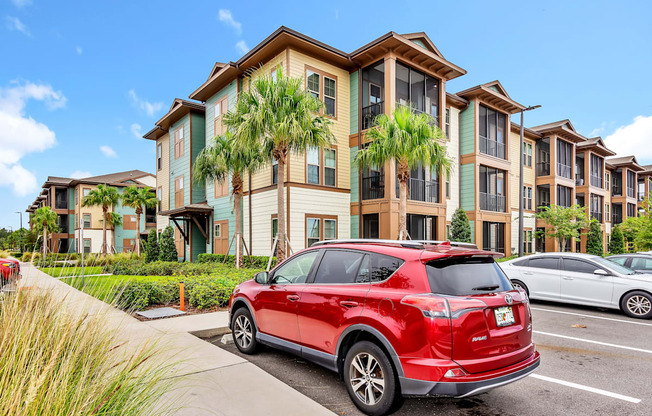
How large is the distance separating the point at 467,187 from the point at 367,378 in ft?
67.8

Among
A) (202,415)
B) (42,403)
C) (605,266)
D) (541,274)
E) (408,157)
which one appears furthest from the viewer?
(408,157)

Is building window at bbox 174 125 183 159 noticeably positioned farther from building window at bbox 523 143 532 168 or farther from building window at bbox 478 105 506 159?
building window at bbox 523 143 532 168

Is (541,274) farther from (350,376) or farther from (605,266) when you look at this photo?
(350,376)

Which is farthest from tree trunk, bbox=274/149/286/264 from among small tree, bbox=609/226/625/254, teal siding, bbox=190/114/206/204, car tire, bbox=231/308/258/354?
small tree, bbox=609/226/625/254

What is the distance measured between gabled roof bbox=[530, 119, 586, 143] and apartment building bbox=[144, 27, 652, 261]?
0.16 meters

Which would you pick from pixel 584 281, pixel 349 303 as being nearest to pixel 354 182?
pixel 584 281

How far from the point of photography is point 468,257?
13.5 feet

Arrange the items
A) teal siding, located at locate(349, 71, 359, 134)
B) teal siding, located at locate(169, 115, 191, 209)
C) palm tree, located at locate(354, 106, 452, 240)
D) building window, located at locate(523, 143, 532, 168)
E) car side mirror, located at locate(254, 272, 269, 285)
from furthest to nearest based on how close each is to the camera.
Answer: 1. building window, located at locate(523, 143, 532, 168)
2. teal siding, located at locate(169, 115, 191, 209)
3. teal siding, located at locate(349, 71, 359, 134)
4. palm tree, located at locate(354, 106, 452, 240)
5. car side mirror, located at locate(254, 272, 269, 285)

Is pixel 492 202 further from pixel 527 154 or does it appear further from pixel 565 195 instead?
pixel 565 195

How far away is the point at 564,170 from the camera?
102ft

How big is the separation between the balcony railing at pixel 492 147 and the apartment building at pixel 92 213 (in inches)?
1496

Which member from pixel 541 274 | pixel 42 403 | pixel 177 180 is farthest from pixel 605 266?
pixel 177 180

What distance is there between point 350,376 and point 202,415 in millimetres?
1530

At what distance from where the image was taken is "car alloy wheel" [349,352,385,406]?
12.8ft
